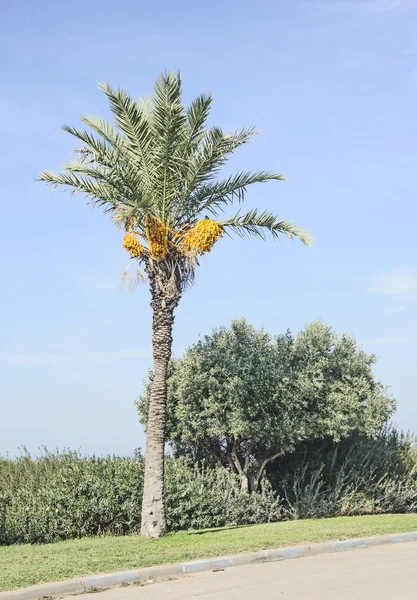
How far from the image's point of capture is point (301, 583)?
10484mm

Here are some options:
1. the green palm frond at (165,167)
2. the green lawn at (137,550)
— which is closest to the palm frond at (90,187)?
the green palm frond at (165,167)

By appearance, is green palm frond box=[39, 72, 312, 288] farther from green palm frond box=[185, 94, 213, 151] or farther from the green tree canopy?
the green tree canopy

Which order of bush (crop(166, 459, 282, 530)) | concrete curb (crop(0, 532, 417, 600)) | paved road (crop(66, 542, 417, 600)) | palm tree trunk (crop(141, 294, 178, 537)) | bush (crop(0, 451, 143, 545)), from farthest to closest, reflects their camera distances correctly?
bush (crop(166, 459, 282, 530)) → bush (crop(0, 451, 143, 545)) → palm tree trunk (crop(141, 294, 178, 537)) → concrete curb (crop(0, 532, 417, 600)) → paved road (crop(66, 542, 417, 600))

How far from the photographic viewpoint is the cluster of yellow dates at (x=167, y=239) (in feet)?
57.0

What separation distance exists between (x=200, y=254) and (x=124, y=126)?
11.5ft

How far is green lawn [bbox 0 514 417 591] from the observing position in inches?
441

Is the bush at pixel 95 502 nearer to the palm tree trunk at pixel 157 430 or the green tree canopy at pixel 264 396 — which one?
the palm tree trunk at pixel 157 430

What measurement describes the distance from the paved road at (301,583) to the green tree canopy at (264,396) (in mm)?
9377

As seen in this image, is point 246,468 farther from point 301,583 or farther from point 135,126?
point 301,583

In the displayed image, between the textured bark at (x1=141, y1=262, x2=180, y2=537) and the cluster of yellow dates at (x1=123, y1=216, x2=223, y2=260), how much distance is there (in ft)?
1.99

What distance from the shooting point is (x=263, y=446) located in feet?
78.4

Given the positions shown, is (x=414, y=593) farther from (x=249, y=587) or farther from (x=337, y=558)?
(x=337, y=558)

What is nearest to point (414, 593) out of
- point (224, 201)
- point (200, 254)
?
point (200, 254)

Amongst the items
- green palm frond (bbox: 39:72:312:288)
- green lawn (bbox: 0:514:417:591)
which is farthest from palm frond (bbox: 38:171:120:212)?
green lawn (bbox: 0:514:417:591)
